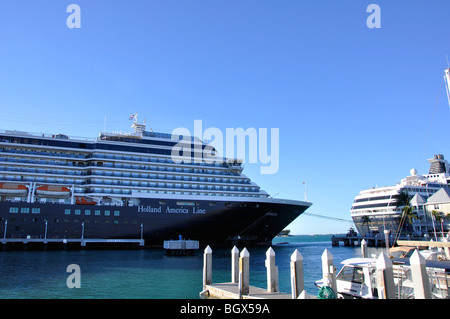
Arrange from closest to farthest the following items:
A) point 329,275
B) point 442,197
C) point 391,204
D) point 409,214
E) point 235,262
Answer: point 329,275 < point 235,262 < point 442,197 < point 409,214 < point 391,204

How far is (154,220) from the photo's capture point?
36.5 m

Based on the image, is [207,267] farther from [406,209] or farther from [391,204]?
[391,204]

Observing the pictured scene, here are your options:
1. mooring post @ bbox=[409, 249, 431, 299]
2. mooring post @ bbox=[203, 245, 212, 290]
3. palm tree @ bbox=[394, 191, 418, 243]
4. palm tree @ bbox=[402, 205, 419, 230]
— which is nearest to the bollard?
mooring post @ bbox=[203, 245, 212, 290]

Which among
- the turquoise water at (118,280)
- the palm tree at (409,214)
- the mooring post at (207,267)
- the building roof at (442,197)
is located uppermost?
the building roof at (442,197)

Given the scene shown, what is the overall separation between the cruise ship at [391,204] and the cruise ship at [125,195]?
90.9 feet

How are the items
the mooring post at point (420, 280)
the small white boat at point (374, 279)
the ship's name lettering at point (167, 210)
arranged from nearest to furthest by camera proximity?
1. the mooring post at point (420, 280)
2. the small white boat at point (374, 279)
3. the ship's name lettering at point (167, 210)

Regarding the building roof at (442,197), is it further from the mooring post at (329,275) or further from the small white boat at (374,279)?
the mooring post at (329,275)

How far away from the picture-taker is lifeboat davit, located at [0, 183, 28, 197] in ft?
113

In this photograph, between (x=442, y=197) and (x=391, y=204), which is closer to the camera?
(x=442, y=197)

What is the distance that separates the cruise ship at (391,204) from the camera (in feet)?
194

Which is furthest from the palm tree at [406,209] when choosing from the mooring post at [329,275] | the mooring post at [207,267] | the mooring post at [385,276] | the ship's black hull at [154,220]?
the mooring post at [385,276]

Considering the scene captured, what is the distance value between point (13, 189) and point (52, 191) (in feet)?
12.6

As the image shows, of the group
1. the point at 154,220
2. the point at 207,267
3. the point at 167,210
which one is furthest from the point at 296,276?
the point at 154,220
